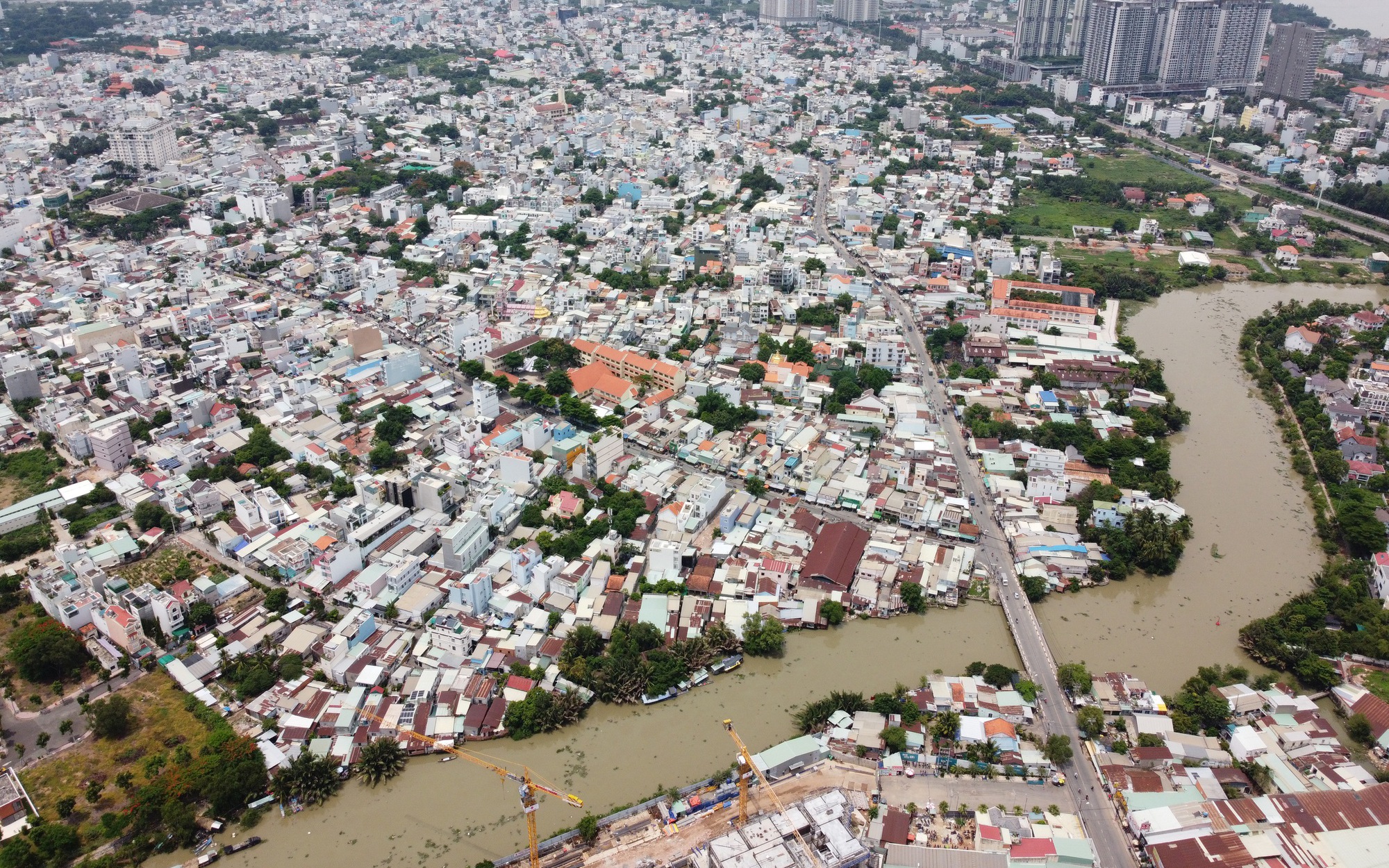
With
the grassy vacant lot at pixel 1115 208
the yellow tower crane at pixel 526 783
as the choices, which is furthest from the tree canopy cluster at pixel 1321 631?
the grassy vacant lot at pixel 1115 208

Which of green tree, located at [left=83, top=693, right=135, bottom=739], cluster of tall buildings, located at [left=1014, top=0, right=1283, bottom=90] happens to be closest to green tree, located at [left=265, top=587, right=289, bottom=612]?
green tree, located at [left=83, top=693, right=135, bottom=739]

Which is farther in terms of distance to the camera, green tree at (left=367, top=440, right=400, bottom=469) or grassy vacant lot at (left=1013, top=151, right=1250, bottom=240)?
grassy vacant lot at (left=1013, top=151, right=1250, bottom=240)

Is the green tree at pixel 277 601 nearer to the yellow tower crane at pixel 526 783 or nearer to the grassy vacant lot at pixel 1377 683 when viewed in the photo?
the yellow tower crane at pixel 526 783

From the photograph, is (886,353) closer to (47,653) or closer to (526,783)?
(526,783)

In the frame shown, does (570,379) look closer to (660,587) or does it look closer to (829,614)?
(660,587)

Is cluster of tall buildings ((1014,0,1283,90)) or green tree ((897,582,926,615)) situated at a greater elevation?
cluster of tall buildings ((1014,0,1283,90))

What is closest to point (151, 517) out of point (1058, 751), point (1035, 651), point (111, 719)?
point (111, 719)

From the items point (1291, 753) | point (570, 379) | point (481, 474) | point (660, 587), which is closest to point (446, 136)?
point (570, 379)

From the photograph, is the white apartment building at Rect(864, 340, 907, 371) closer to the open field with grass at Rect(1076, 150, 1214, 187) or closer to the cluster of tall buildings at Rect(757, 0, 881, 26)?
the open field with grass at Rect(1076, 150, 1214, 187)
